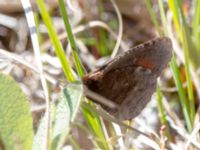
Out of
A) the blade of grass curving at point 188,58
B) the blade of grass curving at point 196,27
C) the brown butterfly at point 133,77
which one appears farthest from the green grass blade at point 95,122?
the blade of grass curving at point 196,27

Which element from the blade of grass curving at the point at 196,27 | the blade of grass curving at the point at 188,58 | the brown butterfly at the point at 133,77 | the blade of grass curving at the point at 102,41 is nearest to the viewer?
the brown butterfly at the point at 133,77

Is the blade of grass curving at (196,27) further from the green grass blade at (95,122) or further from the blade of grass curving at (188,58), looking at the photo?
the green grass blade at (95,122)

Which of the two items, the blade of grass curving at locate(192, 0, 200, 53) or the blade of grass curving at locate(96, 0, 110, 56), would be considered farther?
the blade of grass curving at locate(96, 0, 110, 56)

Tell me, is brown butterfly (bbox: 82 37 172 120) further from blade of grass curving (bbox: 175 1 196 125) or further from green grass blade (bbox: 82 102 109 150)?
blade of grass curving (bbox: 175 1 196 125)

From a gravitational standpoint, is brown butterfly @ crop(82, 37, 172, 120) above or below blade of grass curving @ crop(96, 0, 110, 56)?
above

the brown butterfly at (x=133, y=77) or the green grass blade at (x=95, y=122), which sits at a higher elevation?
the brown butterfly at (x=133, y=77)

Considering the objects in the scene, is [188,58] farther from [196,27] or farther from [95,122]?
[95,122]

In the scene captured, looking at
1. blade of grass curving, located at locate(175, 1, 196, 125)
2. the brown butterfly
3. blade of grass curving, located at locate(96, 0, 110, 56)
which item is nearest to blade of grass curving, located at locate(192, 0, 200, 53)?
blade of grass curving, located at locate(175, 1, 196, 125)

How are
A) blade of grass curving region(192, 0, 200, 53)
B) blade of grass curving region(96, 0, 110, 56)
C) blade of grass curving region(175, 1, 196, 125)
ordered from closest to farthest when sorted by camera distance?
blade of grass curving region(175, 1, 196, 125), blade of grass curving region(192, 0, 200, 53), blade of grass curving region(96, 0, 110, 56)

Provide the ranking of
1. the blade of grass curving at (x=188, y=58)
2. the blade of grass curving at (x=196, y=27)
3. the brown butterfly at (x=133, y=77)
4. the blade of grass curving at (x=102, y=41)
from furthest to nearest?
the blade of grass curving at (x=102, y=41) < the blade of grass curving at (x=196, y=27) < the blade of grass curving at (x=188, y=58) < the brown butterfly at (x=133, y=77)

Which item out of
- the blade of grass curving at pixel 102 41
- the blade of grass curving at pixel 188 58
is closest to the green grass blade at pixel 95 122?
the blade of grass curving at pixel 188 58

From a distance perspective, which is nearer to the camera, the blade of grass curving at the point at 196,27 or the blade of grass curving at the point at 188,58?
the blade of grass curving at the point at 188,58
